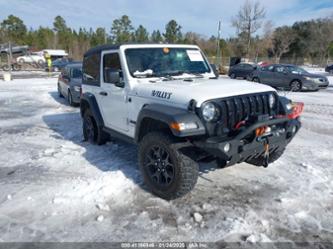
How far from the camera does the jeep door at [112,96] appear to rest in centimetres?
475

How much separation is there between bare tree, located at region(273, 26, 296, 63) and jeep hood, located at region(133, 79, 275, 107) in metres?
61.0

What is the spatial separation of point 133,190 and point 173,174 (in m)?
0.81

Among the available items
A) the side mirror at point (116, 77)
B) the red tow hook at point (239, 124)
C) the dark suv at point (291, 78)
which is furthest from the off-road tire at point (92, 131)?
the dark suv at point (291, 78)

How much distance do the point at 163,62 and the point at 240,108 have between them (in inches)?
66.9

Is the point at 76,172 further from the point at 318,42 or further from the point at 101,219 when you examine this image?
the point at 318,42

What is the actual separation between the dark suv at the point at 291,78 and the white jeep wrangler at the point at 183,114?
12.1 m

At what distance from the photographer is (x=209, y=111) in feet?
11.6

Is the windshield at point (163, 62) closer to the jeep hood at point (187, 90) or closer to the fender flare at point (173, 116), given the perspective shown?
the jeep hood at point (187, 90)

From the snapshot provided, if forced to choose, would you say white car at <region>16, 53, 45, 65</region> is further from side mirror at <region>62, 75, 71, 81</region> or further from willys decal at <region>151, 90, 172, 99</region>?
willys decal at <region>151, 90, 172, 99</region>

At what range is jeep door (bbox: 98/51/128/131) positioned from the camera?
4.75 m

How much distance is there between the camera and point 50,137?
7.15 metres

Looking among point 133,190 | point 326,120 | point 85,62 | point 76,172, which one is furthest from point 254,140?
point 326,120

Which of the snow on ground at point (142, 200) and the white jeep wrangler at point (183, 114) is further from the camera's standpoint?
the white jeep wrangler at point (183, 114)

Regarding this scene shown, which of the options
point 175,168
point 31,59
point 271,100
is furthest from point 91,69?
point 31,59
